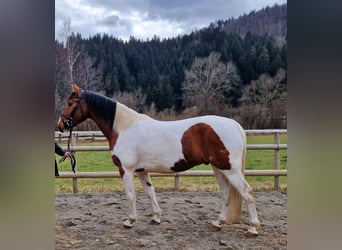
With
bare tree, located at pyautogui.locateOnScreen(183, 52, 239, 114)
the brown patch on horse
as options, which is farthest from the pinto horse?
bare tree, located at pyautogui.locateOnScreen(183, 52, 239, 114)

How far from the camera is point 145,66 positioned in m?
1.52

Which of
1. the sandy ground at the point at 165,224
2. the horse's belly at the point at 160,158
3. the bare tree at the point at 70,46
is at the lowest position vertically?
the sandy ground at the point at 165,224

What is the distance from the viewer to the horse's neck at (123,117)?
155cm

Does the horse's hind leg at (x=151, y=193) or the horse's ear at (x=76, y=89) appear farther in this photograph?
the horse's hind leg at (x=151, y=193)

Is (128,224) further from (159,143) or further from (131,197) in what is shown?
(159,143)

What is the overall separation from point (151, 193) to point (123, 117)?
458 mm

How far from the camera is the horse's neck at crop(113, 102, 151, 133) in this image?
1.55 metres

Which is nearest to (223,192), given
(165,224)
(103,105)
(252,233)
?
(252,233)

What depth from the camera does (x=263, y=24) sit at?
1423mm

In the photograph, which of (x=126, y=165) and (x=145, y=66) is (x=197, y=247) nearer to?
(x=126, y=165)

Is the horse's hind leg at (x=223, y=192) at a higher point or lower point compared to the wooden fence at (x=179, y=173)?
lower

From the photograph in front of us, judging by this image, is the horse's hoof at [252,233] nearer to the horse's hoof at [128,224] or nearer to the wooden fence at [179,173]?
the wooden fence at [179,173]

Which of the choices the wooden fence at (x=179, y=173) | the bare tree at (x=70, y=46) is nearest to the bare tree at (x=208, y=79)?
the wooden fence at (x=179, y=173)

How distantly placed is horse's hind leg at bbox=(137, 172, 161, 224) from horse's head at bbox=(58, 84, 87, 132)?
0.46m
